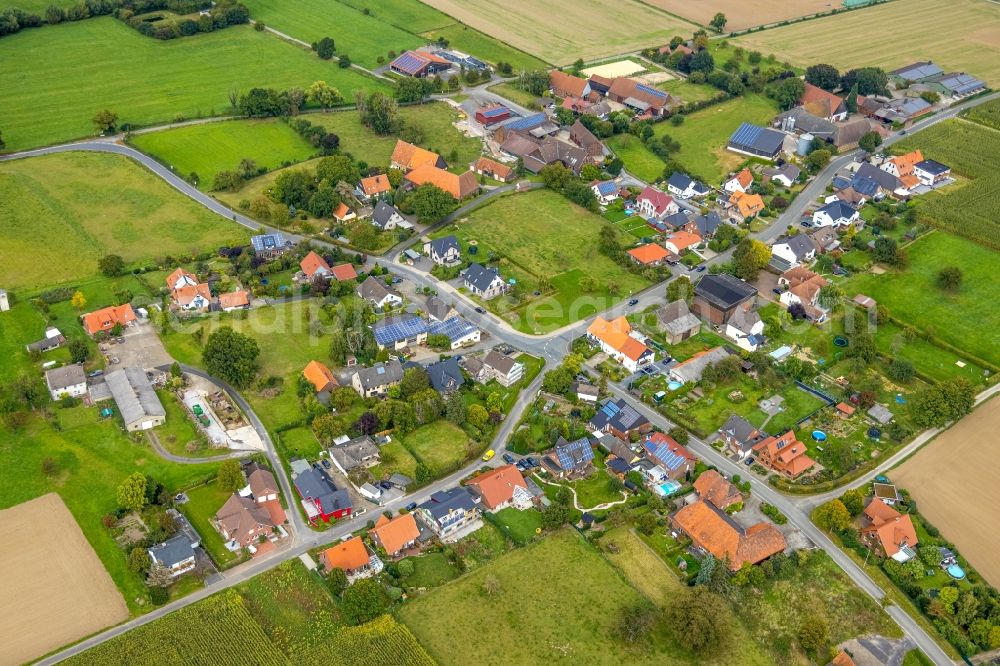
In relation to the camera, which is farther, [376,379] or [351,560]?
[376,379]

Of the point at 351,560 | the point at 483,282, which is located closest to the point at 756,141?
the point at 483,282

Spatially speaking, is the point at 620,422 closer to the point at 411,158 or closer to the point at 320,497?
the point at 320,497

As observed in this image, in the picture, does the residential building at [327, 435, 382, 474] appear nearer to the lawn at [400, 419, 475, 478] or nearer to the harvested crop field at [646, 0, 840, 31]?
the lawn at [400, 419, 475, 478]

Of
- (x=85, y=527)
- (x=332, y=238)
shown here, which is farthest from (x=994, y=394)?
(x=85, y=527)

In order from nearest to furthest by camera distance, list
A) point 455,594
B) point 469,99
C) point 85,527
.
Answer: point 455,594 → point 85,527 → point 469,99

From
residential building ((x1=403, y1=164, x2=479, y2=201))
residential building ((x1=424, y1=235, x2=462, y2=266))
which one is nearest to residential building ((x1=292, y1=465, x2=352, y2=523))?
residential building ((x1=424, y1=235, x2=462, y2=266))

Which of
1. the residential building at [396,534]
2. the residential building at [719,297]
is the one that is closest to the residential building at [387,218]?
the residential building at [719,297]

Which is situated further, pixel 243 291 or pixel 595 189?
pixel 595 189

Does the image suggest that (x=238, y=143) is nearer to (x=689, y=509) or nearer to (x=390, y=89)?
(x=390, y=89)
